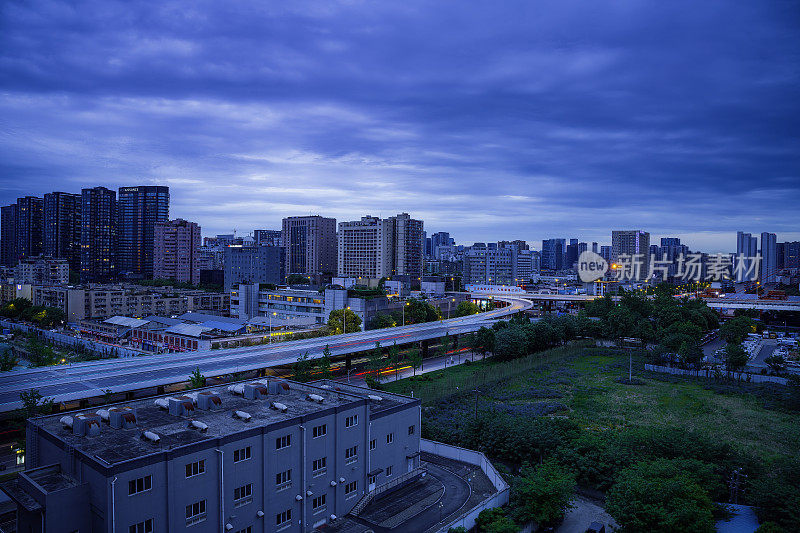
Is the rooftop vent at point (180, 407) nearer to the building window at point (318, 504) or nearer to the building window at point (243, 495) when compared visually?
the building window at point (243, 495)

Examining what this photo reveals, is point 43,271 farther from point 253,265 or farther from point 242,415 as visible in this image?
point 242,415

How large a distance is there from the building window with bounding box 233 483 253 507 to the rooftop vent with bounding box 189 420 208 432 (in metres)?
1.77

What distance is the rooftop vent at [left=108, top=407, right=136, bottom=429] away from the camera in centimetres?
1324

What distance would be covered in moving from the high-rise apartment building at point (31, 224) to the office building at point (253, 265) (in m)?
59.2

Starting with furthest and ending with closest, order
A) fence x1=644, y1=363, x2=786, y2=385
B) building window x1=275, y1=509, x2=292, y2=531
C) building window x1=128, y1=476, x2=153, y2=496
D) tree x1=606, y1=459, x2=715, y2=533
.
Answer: fence x1=644, y1=363, x2=786, y2=385, building window x1=275, y1=509, x2=292, y2=531, tree x1=606, y1=459, x2=715, y2=533, building window x1=128, y1=476, x2=153, y2=496

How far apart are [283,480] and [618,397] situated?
2156cm

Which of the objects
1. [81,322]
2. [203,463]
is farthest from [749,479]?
[81,322]

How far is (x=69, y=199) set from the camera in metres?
111

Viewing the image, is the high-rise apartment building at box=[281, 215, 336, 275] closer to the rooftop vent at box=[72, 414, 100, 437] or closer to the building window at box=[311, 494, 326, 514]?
the building window at box=[311, 494, 326, 514]

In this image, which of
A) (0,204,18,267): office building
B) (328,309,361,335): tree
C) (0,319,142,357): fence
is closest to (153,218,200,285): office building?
(0,204,18,267): office building

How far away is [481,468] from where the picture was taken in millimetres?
18172

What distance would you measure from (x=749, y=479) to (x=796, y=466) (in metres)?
1.92

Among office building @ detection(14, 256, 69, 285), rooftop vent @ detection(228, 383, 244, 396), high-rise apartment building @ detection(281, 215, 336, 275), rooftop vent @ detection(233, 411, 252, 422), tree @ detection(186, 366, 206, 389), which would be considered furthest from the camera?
high-rise apartment building @ detection(281, 215, 336, 275)

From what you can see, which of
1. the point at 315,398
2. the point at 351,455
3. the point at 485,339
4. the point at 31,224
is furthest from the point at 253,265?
the point at 351,455
